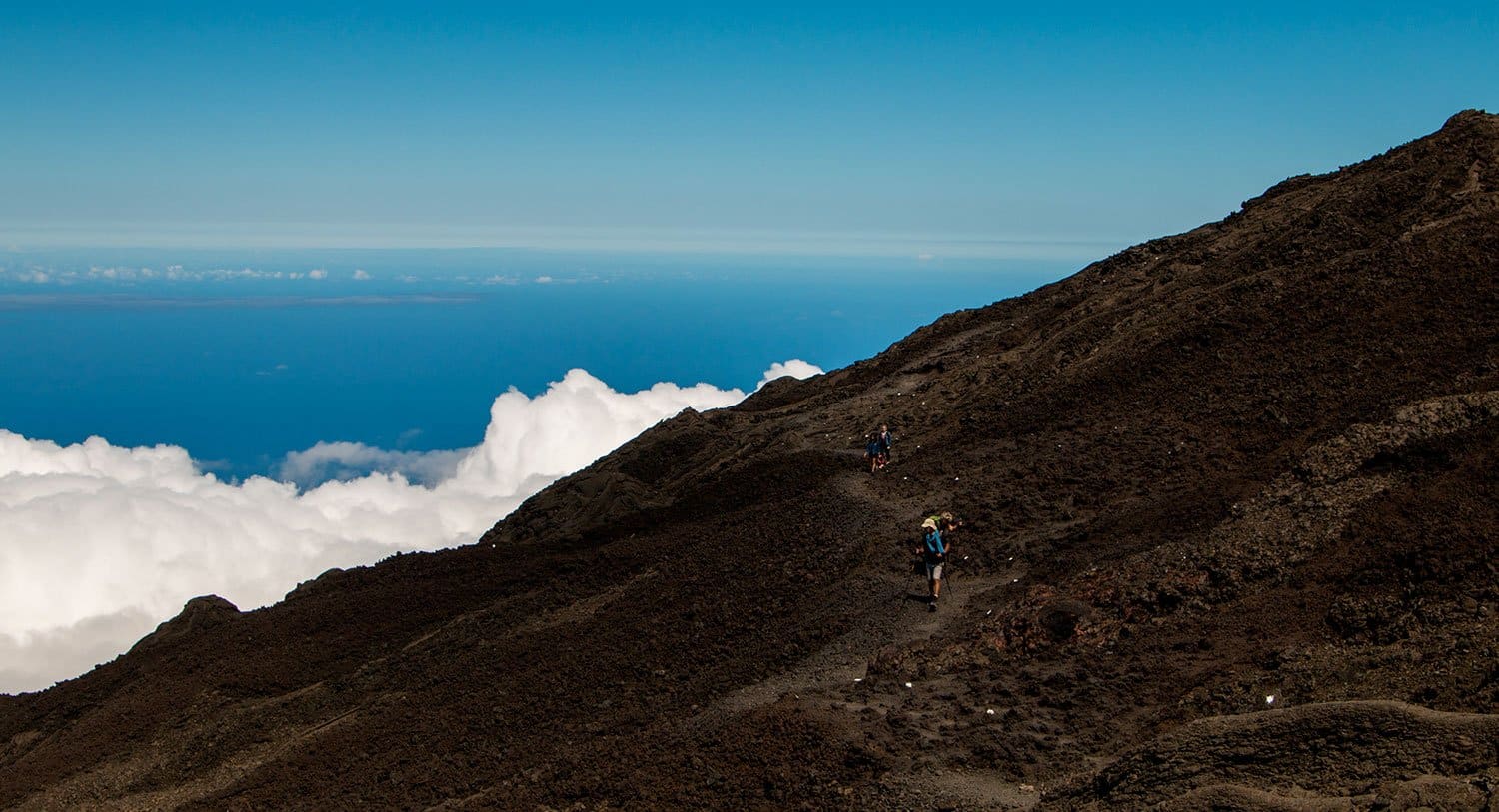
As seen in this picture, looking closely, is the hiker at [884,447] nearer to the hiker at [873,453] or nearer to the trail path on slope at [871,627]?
the hiker at [873,453]

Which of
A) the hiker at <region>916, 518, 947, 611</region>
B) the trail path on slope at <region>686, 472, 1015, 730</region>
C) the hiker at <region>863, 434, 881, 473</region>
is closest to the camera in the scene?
the trail path on slope at <region>686, 472, 1015, 730</region>

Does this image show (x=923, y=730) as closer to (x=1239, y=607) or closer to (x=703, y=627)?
(x=1239, y=607)

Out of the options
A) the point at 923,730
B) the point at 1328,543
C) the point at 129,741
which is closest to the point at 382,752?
the point at 129,741

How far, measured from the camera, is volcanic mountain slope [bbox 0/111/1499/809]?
12273 millimetres

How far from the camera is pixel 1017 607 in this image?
17.1 m

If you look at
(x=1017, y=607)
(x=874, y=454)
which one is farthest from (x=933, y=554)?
(x=874, y=454)

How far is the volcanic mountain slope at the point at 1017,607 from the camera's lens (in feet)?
40.3

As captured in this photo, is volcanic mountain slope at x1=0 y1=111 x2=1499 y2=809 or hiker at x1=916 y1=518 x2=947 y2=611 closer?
volcanic mountain slope at x1=0 y1=111 x2=1499 y2=809

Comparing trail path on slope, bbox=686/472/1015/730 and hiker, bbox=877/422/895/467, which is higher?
hiker, bbox=877/422/895/467

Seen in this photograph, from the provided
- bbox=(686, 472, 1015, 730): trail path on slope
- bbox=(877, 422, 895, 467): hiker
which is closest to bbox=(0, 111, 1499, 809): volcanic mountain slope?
bbox=(686, 472, 1015, 730): trail path on slope

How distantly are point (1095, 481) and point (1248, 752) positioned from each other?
12.1 m

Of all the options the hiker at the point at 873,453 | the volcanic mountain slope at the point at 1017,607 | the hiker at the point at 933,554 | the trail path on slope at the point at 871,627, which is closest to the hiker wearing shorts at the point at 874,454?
the hiker at the point at 873,453

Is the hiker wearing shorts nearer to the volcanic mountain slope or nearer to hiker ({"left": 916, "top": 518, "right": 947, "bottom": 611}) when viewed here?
the volcanic mountain slope

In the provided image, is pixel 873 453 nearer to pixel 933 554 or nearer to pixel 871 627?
pixel 933 554
